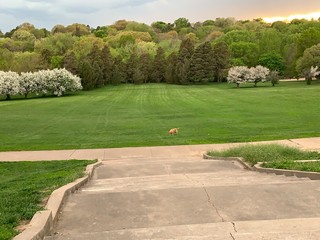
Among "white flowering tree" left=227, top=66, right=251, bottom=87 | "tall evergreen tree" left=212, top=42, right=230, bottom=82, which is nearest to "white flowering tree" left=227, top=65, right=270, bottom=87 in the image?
"white flowering tree" left=227, top=66, right=251, bottom=87

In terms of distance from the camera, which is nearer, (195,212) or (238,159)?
(195,212)

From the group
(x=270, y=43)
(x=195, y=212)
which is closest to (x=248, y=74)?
(x=270, y=43)

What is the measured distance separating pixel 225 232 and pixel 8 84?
2844 inches

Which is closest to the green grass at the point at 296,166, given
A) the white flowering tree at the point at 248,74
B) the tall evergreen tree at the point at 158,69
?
the white flowering tree at the point at 248,74

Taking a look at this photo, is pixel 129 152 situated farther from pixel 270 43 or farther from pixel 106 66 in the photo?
pixel 270 43

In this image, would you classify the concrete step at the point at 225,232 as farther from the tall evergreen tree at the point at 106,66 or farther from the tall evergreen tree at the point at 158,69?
the tall evergreen tree at the point at 158,69

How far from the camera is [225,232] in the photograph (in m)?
5.07

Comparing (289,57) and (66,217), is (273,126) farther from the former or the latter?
(289,57)

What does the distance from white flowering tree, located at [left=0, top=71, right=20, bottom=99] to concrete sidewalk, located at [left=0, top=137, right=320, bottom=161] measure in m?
57.3

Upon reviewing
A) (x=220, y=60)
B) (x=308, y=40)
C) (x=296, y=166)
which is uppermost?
(x=308, y=40)

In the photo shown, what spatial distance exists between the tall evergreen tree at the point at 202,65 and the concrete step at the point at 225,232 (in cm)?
9021

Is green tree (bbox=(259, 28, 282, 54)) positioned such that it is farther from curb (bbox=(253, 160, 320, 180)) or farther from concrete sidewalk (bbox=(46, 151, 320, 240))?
concrete sidewalk (bbox=(46, 151, 320, 240))

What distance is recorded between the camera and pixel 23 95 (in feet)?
262

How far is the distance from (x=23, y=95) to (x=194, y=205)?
7848cm
